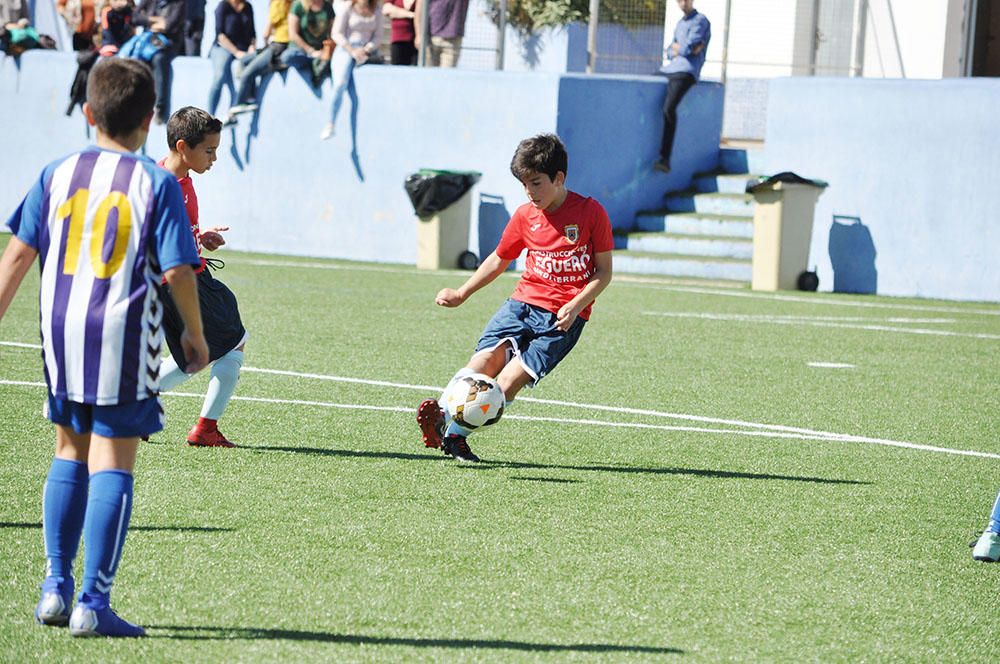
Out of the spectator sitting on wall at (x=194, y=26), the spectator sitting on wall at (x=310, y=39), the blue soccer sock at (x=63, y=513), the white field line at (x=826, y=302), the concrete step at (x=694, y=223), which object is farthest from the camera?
the spectator sitting on wall at (x=194, y=26)

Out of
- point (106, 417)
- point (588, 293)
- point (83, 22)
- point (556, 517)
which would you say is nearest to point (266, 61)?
point (83, 22)

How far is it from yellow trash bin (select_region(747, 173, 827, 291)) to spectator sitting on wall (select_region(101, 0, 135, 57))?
9.55 meters

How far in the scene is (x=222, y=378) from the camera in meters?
7.21

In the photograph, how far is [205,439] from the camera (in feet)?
23.6

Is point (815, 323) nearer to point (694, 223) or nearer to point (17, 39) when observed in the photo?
point (694, 223)

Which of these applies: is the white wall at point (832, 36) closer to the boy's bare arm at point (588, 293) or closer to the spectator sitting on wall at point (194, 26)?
the spectator sitting on wall at point (194, 26)

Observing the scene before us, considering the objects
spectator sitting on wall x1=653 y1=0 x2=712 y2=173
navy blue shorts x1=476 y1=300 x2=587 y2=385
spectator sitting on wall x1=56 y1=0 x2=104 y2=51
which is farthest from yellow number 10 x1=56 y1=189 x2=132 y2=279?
spectator sitting on wall x1=56 y1=0 x2=104 y2=51

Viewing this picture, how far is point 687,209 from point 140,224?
1614 centimetres

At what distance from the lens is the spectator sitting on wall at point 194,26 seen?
22.3 metres

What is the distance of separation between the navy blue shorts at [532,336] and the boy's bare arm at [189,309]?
3.01 meters

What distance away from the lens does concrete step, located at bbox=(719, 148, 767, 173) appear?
20109 mm

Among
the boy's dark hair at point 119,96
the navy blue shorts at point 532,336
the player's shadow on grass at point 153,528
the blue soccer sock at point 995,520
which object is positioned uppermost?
the boy's dark hair at point 119,96

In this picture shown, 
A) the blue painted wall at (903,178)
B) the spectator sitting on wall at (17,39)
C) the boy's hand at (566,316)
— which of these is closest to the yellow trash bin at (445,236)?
the blue painted wall at (903,178)

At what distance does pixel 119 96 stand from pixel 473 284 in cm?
330
